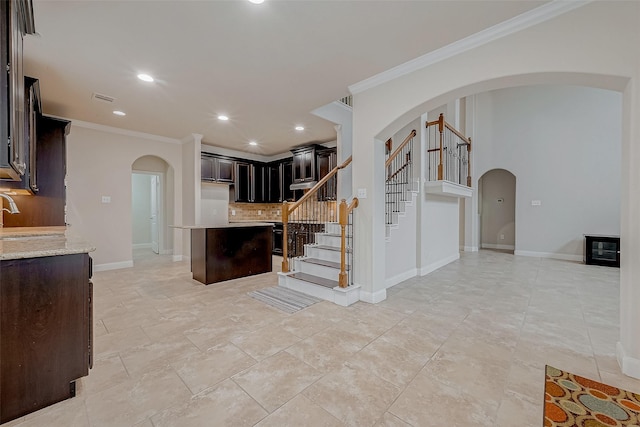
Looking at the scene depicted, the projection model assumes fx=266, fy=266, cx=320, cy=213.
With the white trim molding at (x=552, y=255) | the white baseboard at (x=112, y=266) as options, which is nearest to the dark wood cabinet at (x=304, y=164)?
the white baseboard at (x=112, y=266)

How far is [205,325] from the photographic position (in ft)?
8.86

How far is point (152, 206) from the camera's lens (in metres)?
8.36

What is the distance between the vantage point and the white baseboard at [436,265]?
4.83 meters

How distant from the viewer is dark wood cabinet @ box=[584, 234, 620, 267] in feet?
17.8

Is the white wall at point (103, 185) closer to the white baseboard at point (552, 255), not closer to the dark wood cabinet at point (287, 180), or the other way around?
the dark wood cabinet at point (287, 180)

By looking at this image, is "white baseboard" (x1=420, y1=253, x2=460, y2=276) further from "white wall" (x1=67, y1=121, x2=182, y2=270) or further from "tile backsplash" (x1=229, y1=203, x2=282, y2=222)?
"white wall" (x1=67, y1=121, x2=182, y2=270)

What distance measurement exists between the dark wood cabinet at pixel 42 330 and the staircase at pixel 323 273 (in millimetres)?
2362

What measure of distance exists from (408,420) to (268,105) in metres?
4.11

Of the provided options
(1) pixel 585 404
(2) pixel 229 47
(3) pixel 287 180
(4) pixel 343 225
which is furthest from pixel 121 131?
(1) pixel 585 404

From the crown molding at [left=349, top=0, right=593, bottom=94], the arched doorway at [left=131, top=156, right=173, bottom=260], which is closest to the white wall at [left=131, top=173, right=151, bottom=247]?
the arched doorway at [left=131, top=156, right=173, bottom=260]

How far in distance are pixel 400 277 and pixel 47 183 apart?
5.42 m

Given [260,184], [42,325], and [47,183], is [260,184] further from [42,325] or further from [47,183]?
[42,325]

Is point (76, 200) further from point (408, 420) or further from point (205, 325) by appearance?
point (408, 420)

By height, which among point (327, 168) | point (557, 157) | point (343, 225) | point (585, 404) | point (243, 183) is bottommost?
point (585, 404)
